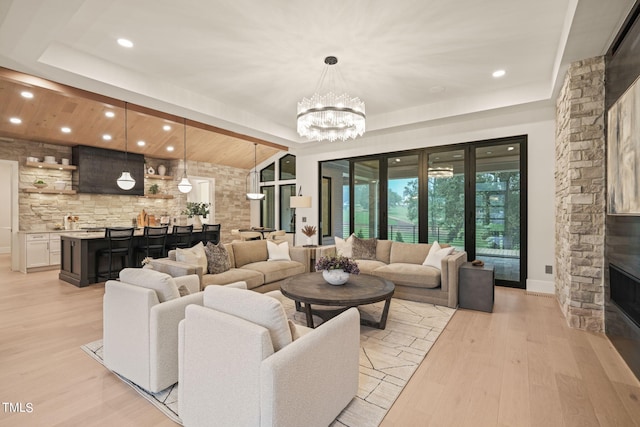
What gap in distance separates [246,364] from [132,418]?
1074 millimetres

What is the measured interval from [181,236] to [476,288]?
5940 mm

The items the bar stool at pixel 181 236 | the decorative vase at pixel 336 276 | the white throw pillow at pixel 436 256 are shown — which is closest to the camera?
the decorative vase at pixel 336 276

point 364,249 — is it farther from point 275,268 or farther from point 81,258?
point 81,258

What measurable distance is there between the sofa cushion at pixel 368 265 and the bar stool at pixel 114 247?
13.6 feet

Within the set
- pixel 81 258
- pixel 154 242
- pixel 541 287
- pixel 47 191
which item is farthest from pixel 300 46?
pixel 47 191

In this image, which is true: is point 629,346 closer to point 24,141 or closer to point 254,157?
point 254,157

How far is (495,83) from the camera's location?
14.9 ft

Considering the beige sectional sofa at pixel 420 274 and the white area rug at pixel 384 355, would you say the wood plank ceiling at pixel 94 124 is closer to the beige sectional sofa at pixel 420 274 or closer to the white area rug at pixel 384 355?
the white area rug at pixel 384 355

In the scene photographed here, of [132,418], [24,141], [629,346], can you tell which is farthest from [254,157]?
[629,346]

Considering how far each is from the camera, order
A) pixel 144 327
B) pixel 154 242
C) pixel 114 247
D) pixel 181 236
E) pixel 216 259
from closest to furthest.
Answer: pixel 144 327, pixel 216 259, pixel 114 247, pixel 154 242, pixel 181 236

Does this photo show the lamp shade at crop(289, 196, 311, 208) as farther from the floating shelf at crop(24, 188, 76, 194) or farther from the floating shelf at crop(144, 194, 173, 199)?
the floating shelf at crop(24, 188, 76, 194)

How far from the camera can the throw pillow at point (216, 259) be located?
4164 millimetres

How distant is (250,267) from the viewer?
4605 mm

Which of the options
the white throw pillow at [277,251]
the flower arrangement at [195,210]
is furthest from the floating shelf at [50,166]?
the white throw pillow at [277,251]
